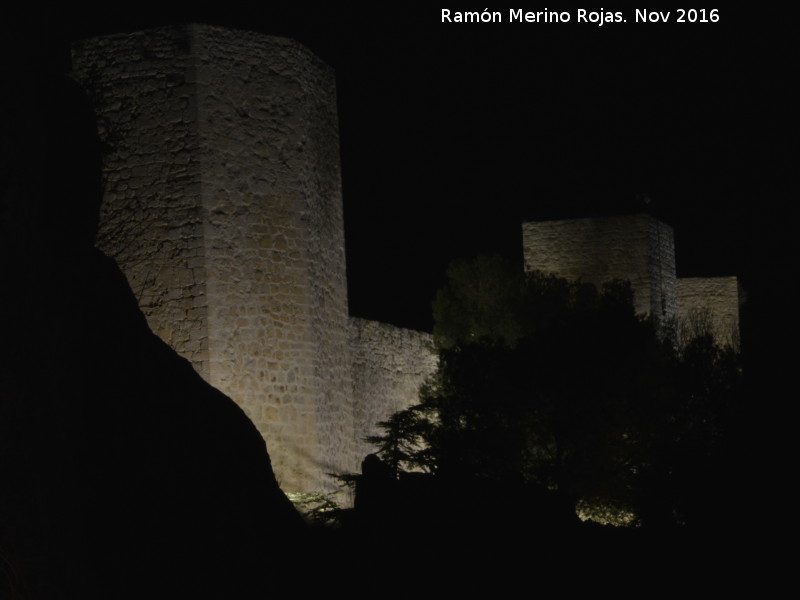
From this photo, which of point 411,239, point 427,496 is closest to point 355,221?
point 411,239

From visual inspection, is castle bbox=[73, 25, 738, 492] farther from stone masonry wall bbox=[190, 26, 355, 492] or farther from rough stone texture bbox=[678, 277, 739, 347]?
rough stone texture bbox=[678, 277, 739, 347]

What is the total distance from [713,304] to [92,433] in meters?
32.3

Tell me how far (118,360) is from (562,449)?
1442 centimetres

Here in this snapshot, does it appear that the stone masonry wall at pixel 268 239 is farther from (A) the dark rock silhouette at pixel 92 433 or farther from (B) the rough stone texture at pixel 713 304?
(B) the rough stone texture at pixel 713 304

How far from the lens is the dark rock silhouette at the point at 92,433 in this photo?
571 cm

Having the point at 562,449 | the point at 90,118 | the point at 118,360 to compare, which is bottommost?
the point at 562,449

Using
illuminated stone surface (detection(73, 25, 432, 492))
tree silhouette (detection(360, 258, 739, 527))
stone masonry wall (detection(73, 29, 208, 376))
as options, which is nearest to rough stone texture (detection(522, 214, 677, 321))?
tree silhouette (detection(360, 258, 739, 527))

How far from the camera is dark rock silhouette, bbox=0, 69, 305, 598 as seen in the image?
5.71 m

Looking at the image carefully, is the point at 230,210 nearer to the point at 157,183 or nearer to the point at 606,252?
the point at 157,183

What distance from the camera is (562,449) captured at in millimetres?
21375

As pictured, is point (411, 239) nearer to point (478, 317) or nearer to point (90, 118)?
point (478, 317)

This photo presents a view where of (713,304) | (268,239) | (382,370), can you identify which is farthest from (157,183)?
(713,304)

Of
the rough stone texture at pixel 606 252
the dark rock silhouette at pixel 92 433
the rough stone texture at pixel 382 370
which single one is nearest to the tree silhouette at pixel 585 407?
the rough stone texture at pixel 382 370

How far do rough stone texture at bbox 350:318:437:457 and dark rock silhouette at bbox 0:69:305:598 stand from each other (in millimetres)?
9839
